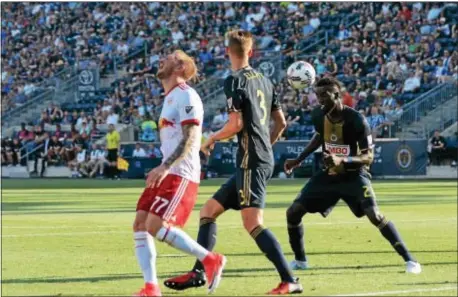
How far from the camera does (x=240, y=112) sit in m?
10.4

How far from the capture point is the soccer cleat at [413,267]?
39.8 feet

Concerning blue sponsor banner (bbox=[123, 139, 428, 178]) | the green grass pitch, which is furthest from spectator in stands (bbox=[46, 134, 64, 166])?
the green grass pitch

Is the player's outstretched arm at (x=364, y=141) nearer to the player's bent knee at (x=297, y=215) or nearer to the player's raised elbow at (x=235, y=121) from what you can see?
the player's bent knee at (x=297, y=215)

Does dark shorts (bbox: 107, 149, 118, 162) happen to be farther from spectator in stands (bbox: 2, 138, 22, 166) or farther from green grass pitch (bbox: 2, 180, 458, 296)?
green grass pitch (bbox: 2, 180, 458, 296)

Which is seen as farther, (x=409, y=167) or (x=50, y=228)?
(x=409, y=167)

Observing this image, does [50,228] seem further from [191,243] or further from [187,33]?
[187,33]

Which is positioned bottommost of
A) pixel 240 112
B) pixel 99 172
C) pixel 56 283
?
pixel 99 172

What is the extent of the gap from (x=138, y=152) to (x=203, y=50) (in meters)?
11.1

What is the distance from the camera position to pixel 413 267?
1220 cm

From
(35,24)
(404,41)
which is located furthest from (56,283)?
(35,24)

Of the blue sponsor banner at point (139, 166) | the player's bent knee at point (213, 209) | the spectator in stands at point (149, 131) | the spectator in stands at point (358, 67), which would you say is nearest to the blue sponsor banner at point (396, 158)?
the blue sponsor banner at point (139, 166)

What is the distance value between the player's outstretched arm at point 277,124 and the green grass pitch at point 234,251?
4.71 ft

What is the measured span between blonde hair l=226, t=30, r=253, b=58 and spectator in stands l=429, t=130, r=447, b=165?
98.2ft

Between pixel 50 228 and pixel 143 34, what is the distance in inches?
1487
